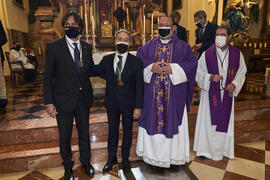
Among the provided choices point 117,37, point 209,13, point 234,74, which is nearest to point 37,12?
point 209,13

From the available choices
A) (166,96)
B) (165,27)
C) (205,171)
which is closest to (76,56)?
(165,27)

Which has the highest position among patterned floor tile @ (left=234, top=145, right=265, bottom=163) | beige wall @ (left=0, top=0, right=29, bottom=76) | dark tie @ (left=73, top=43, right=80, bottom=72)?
beige wall @ (left=0, top=0, right=29, bottom=76)

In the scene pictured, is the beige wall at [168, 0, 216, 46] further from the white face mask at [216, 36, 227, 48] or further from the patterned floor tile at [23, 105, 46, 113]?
the patterned floor tile at [23, 105, 46, 113]

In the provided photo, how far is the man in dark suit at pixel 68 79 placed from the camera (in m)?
2.17

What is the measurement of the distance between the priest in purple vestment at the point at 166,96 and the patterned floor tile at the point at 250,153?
112 cm

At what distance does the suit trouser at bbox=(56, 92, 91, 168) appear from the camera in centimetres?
236

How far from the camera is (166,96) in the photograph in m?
2.61

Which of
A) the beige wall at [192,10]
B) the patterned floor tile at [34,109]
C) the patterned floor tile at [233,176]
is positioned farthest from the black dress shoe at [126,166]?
the beige wall at [192,10]

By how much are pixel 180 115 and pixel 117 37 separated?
126 centimetres

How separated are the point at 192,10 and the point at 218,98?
6851 millimetres

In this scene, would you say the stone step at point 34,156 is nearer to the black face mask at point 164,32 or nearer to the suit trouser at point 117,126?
the suit trouser at point 117,126

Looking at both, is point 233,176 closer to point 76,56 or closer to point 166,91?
point 166,91

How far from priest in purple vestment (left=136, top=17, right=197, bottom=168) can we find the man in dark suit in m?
0.77

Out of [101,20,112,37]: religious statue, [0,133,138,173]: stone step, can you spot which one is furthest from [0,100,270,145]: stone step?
[101,20,112,37]: religious statue
